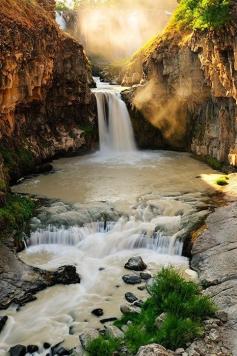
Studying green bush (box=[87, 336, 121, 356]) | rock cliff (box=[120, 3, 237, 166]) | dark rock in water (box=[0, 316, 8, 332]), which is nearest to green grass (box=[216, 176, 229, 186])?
rock cliff (box=[120, 3, 237, 166])

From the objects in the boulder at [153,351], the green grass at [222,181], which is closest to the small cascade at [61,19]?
the green grass at [222,181]

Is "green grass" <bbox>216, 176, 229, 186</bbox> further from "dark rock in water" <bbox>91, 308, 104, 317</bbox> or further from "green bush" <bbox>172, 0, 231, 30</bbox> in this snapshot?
"dark rock in water" <bbox>91, 308, 104, 317</bbox>

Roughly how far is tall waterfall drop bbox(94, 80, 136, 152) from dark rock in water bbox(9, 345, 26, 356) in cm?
2330

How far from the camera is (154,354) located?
9.36 meters

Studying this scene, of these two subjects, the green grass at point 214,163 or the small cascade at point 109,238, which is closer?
the small cascade at point 109,238

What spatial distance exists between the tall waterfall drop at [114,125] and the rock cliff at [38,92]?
27.7 inches

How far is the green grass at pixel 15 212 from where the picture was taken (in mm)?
17906

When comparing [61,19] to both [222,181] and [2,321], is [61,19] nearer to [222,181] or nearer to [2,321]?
[222,181]

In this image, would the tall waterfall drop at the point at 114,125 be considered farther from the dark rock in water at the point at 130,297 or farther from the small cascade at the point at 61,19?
the small cascade at the point at 61,19

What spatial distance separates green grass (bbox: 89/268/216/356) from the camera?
10.4 meters

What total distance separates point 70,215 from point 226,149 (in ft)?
40.2

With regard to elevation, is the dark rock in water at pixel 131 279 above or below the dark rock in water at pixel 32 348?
above

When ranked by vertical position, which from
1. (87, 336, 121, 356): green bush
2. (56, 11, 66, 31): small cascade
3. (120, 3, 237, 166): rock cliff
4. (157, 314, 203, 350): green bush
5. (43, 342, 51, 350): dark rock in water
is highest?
(56, 11, 66, 31): small cascade

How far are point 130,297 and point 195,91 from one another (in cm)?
1941
